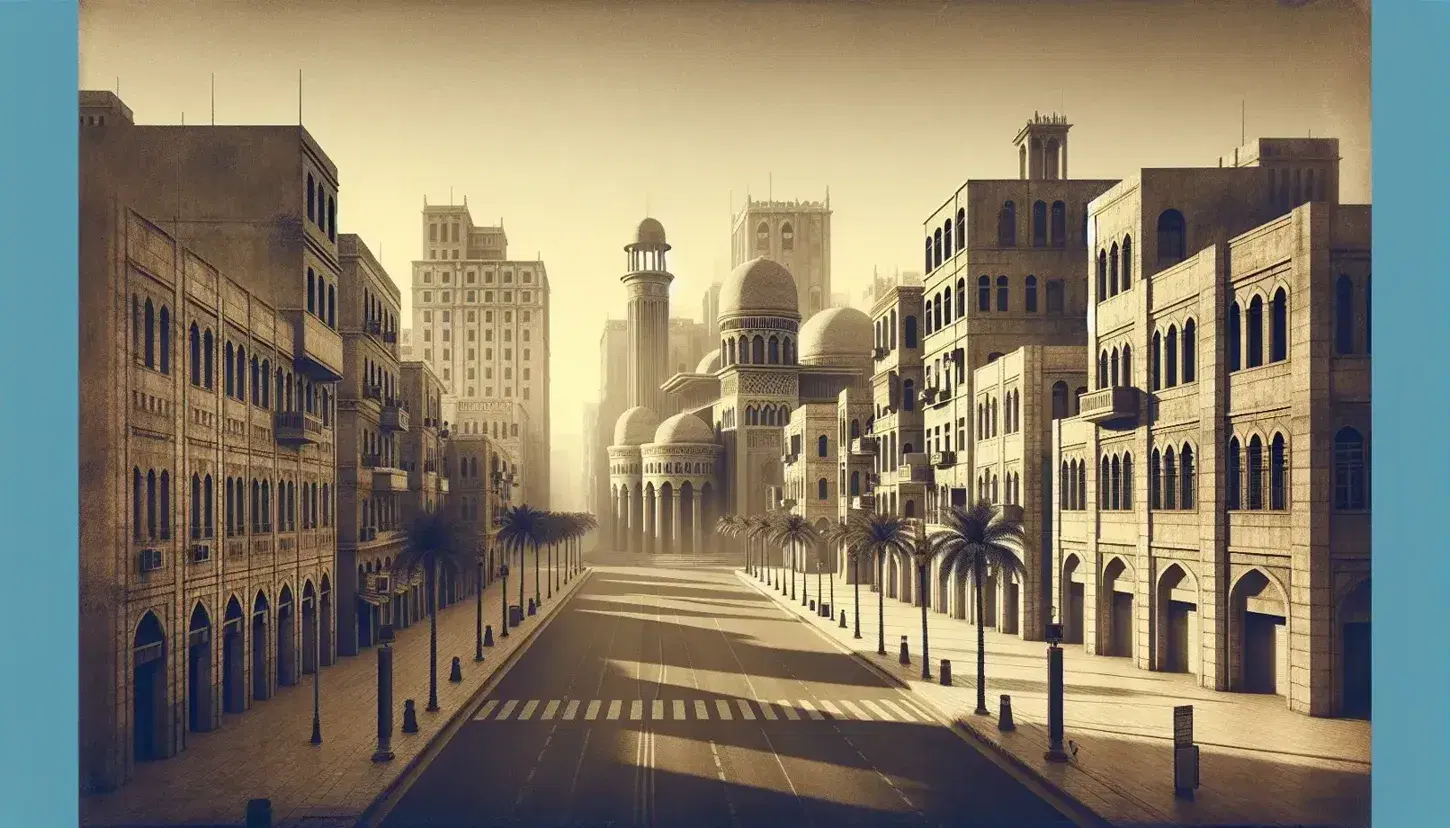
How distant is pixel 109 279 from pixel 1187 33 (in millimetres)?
29999

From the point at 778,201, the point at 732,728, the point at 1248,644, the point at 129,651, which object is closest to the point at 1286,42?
the point at 1248,644

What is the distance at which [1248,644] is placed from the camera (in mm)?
40250

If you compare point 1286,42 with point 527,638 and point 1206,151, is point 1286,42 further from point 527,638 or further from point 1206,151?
point 527,638

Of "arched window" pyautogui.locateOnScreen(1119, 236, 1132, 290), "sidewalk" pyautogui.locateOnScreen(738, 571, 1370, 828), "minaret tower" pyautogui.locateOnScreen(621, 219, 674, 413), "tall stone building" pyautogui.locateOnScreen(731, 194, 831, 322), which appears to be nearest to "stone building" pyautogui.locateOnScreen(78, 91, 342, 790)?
"sidewalk" pyautogui.locateOnScreen(738, 571, 1370, 828)

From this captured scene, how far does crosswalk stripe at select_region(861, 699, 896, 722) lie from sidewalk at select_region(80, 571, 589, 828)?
43.8 ft

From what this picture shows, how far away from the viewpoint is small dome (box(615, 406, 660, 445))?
135625mm

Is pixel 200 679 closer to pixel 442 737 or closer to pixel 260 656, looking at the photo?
pixel 260 656

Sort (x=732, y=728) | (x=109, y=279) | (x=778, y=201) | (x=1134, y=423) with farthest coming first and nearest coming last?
(x=778, y=201), (x=1134, y=423), (x=732, y=728), (x=109, y=279)

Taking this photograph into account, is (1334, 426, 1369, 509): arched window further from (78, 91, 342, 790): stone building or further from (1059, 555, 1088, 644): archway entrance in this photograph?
(78, 91, 342, 790): stone building

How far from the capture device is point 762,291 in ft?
398

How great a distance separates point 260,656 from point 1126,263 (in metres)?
36.3

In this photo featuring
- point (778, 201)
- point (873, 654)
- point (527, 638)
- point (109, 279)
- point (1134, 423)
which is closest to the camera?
point (109, 279)

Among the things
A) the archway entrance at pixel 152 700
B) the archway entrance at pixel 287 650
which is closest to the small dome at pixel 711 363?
the archway entrance at pixel 287 650

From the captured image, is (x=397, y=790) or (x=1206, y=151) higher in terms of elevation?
(x=1206, y=151)
